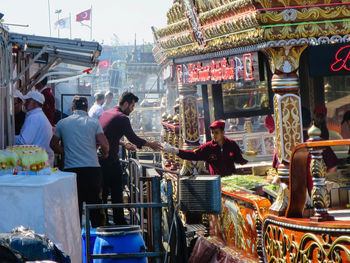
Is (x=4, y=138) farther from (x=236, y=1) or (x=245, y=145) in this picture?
(x=245, y=145)

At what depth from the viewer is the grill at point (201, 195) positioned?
7641 mm

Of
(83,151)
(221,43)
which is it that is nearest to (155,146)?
(83,151)

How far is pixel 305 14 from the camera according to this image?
7684 mm

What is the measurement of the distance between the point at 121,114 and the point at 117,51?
14663 centimetres

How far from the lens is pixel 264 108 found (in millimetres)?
10828

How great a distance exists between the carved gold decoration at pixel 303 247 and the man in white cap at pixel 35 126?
329 cm

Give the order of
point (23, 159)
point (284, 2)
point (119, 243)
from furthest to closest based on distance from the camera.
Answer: point (284, 2), point (23, 159), point (119, 243)

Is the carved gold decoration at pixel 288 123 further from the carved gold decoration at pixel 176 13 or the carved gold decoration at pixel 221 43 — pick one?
the carved gold decoration at pixel 176 13

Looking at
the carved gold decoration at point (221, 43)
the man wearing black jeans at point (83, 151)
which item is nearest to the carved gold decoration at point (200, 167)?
the carved gold decoration at point (221, 43)

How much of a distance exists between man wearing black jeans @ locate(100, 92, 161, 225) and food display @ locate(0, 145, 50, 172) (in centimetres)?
266

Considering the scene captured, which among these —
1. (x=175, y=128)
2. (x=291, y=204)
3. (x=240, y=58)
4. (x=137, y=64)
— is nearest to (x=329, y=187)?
(x=291, y=204)

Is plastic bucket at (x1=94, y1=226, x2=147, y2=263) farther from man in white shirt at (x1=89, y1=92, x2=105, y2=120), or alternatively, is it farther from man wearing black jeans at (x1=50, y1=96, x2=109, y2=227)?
man in white shirt at (x1=89, y1=92, x2=105, y2=120)

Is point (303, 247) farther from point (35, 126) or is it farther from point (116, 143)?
point (116, 143)

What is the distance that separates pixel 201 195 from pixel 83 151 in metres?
1.75
